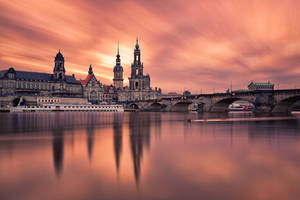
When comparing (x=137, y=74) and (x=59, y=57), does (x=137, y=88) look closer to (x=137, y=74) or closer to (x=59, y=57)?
(x=137, y=74)

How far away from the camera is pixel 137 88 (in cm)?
18300

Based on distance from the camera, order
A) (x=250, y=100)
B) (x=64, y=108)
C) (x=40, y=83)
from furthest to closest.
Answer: (x=40, y=83) → (x=64, y=108) → (x=250, y=100)

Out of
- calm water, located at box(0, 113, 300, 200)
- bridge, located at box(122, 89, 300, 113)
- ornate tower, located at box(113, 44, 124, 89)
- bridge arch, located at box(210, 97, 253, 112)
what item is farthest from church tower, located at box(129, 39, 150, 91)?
calm water, located at box(0, 113, 300, 200)

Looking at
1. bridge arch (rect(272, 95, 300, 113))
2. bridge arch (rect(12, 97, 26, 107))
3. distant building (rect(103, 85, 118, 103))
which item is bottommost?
bridge arch (rect(272, 95, 300, 113))

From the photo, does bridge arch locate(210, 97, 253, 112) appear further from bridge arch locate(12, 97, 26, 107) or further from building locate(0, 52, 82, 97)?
building locate(0, 52, 82, 97)

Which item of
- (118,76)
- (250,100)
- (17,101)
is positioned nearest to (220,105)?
(250,100)

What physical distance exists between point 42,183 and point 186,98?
96.7 m

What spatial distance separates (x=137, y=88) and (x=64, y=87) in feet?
171

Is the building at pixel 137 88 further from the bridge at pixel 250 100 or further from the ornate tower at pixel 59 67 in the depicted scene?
the bridge at pixel 250 100

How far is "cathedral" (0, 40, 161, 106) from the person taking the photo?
422ft

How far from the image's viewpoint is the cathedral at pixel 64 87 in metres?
129

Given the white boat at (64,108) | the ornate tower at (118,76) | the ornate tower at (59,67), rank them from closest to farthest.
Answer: the white boat at (64,108), the ornate tower at (59,67), the ornate tower at (118,76)

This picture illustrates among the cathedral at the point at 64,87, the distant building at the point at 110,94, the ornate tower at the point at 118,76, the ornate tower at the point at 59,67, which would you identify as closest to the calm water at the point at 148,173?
the cathedral at the point at 64,87

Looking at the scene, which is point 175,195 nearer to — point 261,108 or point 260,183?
point 260,183
